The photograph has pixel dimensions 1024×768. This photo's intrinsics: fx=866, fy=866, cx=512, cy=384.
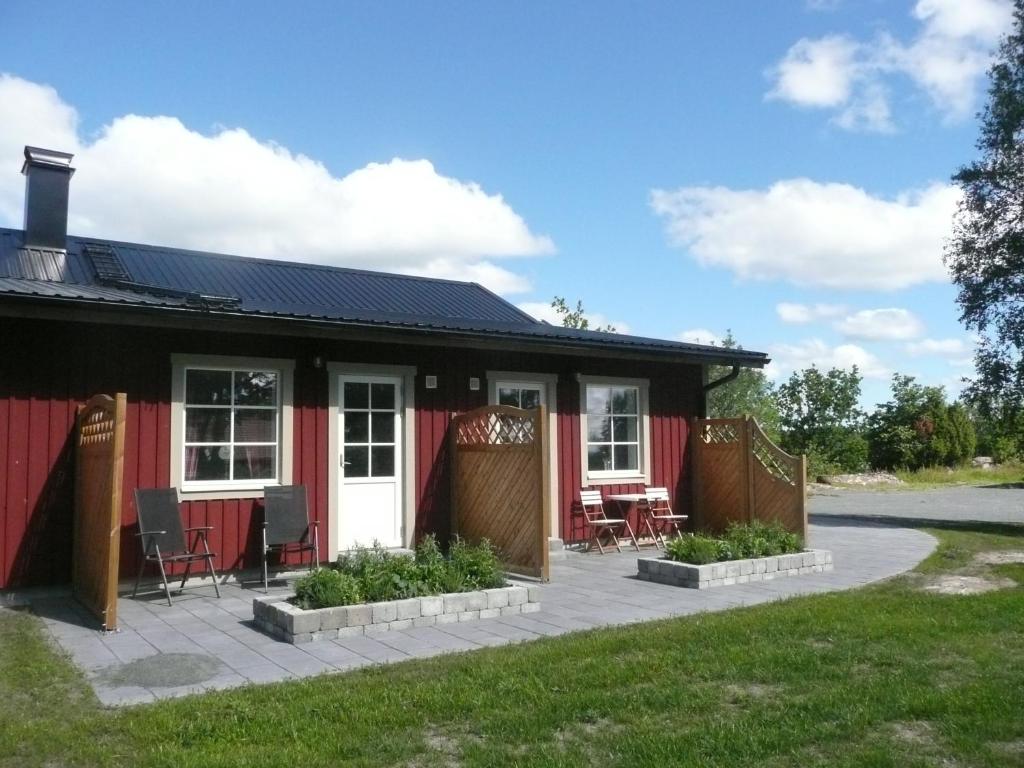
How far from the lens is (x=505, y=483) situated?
351 inches

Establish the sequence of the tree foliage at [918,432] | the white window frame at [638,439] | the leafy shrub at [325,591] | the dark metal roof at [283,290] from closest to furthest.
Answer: the leafy shrub at [325,591], the dark metal roof at [283,290], the white window frame at [638,439], the tree foliage at [918,432]

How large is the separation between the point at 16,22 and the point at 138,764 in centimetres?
553

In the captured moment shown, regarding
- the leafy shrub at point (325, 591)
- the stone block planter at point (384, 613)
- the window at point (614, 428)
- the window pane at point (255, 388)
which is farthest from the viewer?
the window at point (614, 428)

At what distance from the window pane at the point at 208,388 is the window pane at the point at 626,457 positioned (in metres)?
5.13

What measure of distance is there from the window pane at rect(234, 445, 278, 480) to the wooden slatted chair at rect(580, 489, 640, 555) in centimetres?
385

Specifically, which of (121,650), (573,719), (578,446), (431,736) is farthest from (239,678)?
(578,446)

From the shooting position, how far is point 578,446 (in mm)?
10820

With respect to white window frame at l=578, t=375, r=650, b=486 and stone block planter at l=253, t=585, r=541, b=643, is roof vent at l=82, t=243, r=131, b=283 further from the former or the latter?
white window frame at l=578, t=375, r=650, b=486

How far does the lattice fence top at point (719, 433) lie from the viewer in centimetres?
1135

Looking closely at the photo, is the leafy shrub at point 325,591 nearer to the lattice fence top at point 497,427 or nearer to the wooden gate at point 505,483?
the wooden gate at point 505,483

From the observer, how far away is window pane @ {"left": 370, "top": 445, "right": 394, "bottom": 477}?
929 cm

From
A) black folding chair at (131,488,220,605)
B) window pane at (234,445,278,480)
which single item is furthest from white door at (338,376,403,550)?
black folding chair at (131,488,220,605)

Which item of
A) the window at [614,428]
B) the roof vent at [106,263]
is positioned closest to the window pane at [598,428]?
the window at [614,428]

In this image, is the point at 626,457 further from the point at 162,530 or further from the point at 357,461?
the point at 162,530
